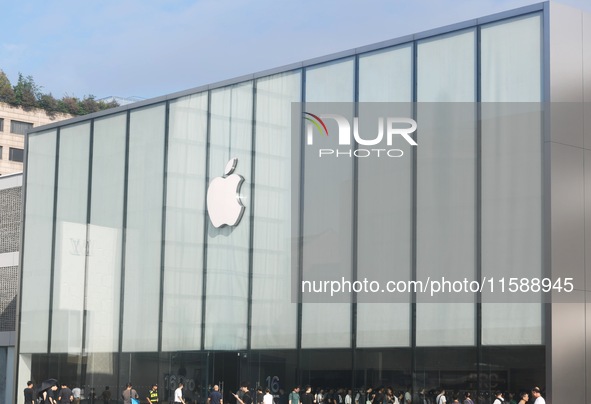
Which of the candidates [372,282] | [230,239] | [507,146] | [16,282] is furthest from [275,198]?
[16,282]

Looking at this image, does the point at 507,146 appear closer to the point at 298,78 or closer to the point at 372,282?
the point at 372,282

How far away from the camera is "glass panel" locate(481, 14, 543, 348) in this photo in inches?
1163

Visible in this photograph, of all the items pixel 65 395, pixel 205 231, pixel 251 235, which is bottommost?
pixel 65 395

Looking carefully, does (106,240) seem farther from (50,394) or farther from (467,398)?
(467,398)

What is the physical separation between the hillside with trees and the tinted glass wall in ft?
189

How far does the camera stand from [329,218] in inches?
1350

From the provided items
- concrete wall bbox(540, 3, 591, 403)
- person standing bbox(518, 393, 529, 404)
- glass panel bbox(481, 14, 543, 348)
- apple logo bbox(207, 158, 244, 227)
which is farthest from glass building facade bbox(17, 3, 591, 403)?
person standing bbox(518, 393, 529, 404)

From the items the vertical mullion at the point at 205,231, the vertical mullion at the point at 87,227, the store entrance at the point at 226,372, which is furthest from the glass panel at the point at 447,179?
the vertical mullion at the point at 87,227

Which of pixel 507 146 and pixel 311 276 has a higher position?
pixel 507 146

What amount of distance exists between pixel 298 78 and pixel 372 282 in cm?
766

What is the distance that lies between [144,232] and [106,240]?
7.42ft

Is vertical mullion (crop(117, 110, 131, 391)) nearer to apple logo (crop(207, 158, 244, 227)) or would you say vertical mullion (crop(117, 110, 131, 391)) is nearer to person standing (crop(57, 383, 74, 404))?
person standing (crop(57, 383, 74, 404))

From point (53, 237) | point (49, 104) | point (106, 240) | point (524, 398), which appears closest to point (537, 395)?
point (524, 398)

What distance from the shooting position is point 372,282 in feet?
108
